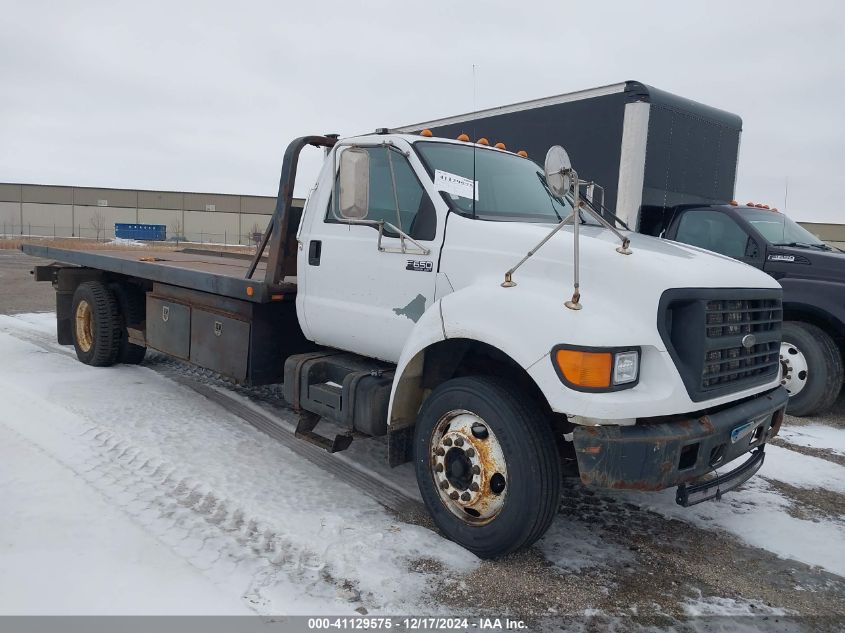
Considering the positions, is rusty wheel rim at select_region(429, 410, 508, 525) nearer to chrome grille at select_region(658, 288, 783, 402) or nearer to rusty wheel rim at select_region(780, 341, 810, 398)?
chrome grille at select_region(658, 288, 783, 402)

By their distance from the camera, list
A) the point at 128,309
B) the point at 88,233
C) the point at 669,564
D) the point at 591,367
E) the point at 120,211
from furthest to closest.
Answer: the point at 120,211 < the point at 88,233 < the point at 128,309 < the point at 669,564 < the point at 591,367

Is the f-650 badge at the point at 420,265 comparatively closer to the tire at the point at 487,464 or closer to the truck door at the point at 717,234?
the tire at the point at 487,464

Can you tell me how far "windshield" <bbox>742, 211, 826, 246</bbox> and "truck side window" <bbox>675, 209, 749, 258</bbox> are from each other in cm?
20

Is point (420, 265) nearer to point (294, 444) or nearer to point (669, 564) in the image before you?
point (294, 444)

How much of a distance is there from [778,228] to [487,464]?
552 centimetres

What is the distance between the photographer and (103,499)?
3.84m

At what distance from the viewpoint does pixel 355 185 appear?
4.02 metres

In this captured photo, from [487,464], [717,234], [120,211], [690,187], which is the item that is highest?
[120,211]

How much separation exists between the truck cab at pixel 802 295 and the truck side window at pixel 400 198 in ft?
14.4

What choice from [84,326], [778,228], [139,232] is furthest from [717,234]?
[139,232]

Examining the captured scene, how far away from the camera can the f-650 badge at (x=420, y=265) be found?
393cm

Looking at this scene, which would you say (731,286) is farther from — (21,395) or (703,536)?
(21,395)

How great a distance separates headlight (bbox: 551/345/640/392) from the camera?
2969mm

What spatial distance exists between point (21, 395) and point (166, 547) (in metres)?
3.43
